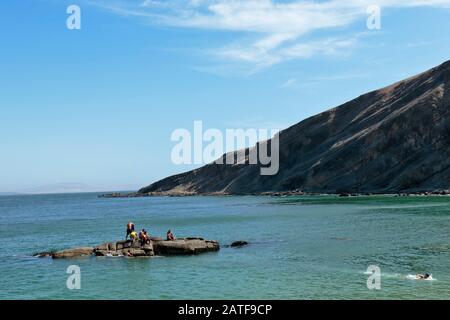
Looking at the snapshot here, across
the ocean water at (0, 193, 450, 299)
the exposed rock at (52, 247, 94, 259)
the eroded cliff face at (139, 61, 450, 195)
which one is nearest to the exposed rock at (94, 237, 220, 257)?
the exposed rock at (52, 247, 94, 259)

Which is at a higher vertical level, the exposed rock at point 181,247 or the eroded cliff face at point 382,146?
the eroded cliff face at point 382,146

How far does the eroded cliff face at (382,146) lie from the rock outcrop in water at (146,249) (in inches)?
3593

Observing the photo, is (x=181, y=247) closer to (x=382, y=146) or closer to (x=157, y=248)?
(x=157, y=248)

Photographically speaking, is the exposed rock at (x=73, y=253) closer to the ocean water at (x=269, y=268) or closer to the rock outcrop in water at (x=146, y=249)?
the rock outcrop in water at (x=146, y=249)

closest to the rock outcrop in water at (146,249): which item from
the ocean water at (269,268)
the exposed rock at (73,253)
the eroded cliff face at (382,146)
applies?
the exposed rock at (73,253)

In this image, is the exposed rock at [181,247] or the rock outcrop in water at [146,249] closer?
the rock outcrop in water at [146,249]

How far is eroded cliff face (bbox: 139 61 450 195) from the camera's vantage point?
129375 millimetres

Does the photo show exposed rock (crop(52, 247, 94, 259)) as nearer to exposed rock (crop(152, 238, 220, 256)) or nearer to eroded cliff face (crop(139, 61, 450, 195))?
exposed rock (crop(152, 238, 220, 256))

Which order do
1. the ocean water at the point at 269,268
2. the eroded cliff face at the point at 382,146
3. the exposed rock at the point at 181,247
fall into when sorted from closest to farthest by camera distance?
the ocean water at the point at 269,268
the exposed rock at the point at 181,247
the eroded cliff face at the point at 382,146

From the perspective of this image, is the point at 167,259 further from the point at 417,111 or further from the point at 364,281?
the point at 417,111

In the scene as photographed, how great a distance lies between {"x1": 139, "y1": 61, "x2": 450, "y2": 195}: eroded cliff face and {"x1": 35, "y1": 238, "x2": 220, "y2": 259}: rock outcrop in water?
299ft

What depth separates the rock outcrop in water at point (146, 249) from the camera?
42656mm

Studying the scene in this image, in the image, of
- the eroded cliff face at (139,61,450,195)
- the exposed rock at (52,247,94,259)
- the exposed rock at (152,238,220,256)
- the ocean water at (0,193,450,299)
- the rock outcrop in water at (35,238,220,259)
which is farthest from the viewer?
the eroded cliff face at (139,61,450,195)

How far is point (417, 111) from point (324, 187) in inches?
1352
